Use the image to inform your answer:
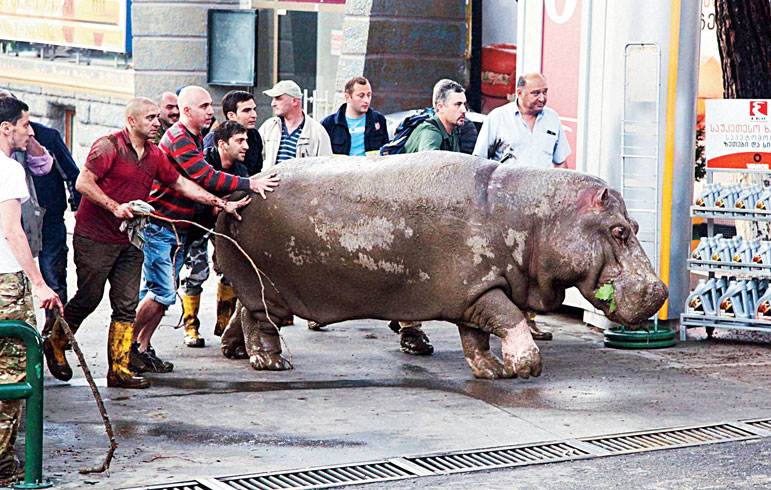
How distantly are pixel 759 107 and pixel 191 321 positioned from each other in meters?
4.51

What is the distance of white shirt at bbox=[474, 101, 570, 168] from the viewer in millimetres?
9914

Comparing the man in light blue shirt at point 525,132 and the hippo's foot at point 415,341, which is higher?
the man in light blue shirt at point 525,132

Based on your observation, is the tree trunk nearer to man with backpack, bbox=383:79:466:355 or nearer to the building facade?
man with backpack, bbox=383:79:466:355

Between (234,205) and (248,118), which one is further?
(248,118)

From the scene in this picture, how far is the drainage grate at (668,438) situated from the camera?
711 centimetres

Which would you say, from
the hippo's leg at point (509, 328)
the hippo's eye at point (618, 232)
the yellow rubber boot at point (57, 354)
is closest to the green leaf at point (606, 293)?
the hippo's eye at point (618, 232)

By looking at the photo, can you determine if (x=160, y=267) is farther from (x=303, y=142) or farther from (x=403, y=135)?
(x=403, y=135)

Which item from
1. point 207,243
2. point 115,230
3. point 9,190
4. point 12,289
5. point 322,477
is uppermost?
point 9,190

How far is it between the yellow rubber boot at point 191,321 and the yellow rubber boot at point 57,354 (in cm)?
141

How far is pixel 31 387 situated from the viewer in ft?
19.9

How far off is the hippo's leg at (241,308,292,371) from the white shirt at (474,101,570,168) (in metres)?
2.17

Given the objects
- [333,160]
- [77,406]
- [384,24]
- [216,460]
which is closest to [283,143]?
[333,160]

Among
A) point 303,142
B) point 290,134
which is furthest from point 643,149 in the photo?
point 290,134

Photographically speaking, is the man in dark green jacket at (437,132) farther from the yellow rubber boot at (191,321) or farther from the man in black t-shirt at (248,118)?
the yellow rubber boot at (191,321)
